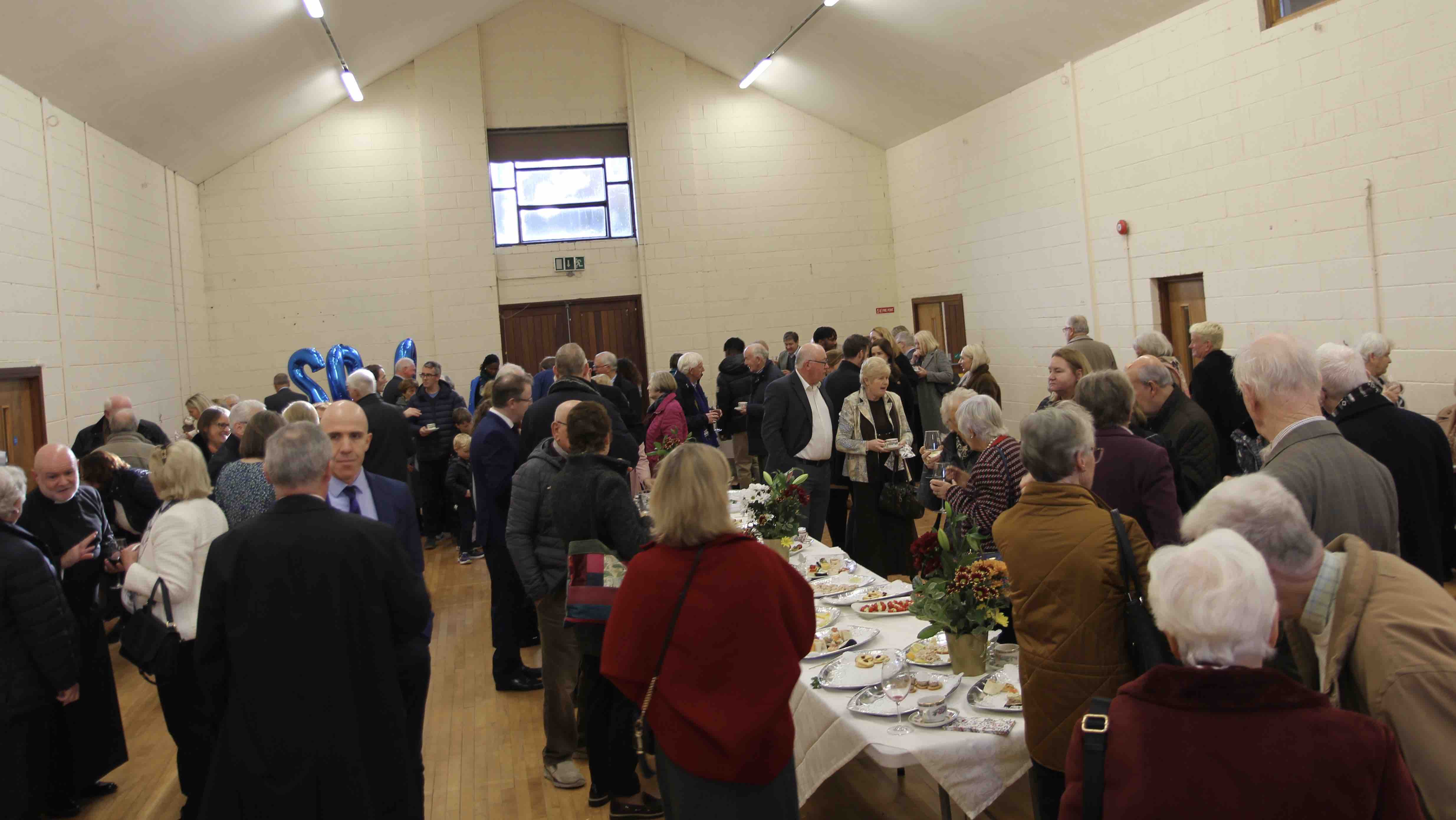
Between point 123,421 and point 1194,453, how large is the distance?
237 inches

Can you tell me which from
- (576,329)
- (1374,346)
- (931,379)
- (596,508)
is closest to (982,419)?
(596,508)

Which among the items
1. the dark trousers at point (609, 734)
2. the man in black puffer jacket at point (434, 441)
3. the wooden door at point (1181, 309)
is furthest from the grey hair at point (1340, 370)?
the man in black puffer jacket at point (434, 441)

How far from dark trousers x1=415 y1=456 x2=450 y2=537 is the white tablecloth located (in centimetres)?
675

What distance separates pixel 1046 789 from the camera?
8.34 ft

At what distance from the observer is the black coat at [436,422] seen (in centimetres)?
920

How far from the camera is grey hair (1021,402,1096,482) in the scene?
8.34 feet

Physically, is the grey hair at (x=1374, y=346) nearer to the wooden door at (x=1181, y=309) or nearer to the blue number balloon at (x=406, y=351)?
the wooden door at (x=1181, y=309)

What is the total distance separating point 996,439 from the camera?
3807mm

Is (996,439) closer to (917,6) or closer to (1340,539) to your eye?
(1340,539)

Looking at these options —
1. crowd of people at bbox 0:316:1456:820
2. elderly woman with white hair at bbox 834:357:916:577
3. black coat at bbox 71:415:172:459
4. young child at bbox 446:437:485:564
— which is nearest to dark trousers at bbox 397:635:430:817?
crowd of people at bbox 0:316:1456:820

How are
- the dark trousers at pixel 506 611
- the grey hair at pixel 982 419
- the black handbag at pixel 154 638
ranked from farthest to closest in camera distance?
the dark trousers at pixel 506 611 < the grey hair at pixel 982 419 < the black handbag at pixel 154 638

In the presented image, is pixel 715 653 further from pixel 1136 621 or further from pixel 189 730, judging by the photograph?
pixel 189 730

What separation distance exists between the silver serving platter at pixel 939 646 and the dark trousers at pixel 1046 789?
1.57 feet

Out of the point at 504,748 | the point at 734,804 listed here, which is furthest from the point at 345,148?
the point at 734,804
